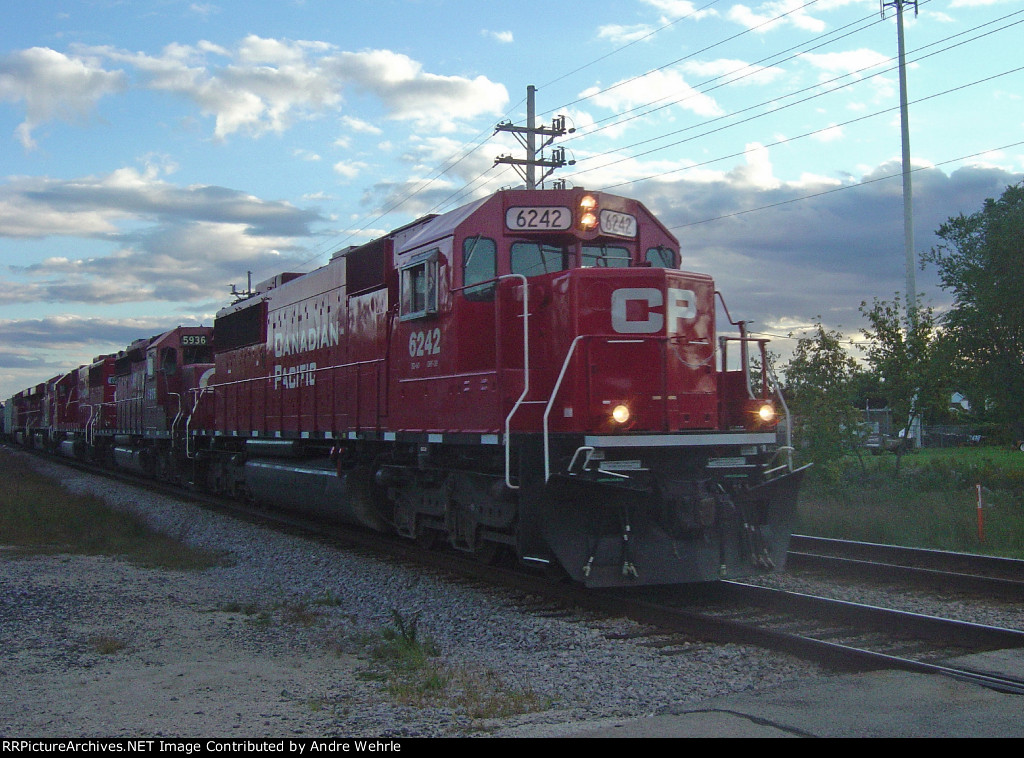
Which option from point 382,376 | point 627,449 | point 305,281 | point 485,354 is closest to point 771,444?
point 627,449

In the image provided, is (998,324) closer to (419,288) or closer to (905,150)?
(905,150)

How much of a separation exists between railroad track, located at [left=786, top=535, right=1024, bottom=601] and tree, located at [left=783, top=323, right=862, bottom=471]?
553 centimetres

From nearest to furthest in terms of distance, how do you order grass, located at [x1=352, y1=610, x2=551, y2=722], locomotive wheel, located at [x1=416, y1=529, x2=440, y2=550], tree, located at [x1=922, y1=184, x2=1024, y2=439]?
grass, located at [x1=352, y1=610, x2=551, y2=722] → locomotive wheel, located at [x1=416, y1=529, x2=440, y2=550] → tree, located at [x1=922, y1=184, x2=1024, y2=439]

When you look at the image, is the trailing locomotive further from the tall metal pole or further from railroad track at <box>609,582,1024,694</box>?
the tall metal pole

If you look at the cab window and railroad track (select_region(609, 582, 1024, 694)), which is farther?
the cab window

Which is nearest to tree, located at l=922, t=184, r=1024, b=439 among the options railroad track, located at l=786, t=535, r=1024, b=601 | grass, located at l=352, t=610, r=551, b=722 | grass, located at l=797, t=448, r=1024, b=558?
grass, located at l=797, t=448, r=1024, b=558

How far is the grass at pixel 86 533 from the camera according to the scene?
11.1 meters

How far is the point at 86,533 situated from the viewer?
43.4 ft

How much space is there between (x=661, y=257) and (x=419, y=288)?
8.51 ft

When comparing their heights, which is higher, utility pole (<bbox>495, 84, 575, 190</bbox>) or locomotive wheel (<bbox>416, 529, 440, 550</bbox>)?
utility pole (<bbox>495, 84, 575, 190</bbox>)

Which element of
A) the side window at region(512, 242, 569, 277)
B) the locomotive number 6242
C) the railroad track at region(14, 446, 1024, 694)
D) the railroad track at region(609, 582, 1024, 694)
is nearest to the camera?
the railroad track at region(609, 582, 1024, 694)

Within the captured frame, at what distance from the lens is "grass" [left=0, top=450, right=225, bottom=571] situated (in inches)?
438

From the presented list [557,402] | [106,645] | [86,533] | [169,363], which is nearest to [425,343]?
[557,402]

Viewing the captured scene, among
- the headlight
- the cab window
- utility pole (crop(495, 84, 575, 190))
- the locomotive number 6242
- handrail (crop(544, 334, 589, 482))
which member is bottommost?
handrail (crop(544, 334, 589, 482))
